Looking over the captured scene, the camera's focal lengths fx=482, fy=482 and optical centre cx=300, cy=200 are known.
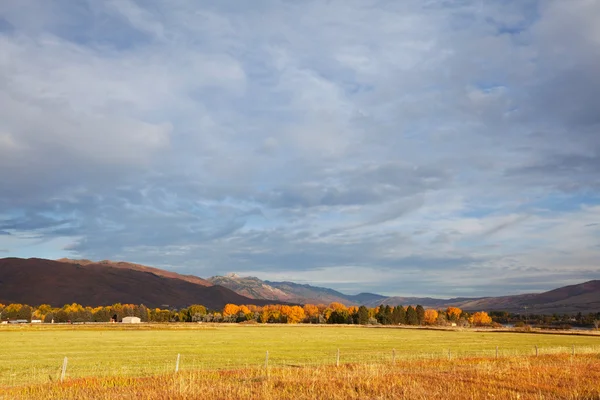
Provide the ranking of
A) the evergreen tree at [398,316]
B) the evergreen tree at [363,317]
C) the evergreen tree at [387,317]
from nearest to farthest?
1. the evergreen tree at [363,317]
2. the evergreen tree at [387,317]
3. the evergreen tree at [398,316]

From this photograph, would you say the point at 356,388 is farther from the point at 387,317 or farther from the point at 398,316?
the point at 398,316

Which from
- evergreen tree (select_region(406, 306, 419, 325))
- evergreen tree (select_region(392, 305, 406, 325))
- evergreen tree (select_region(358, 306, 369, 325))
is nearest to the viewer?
evergreen tree (select_region(358, 306, 369, 325))

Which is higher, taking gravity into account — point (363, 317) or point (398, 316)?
point (398, 316)

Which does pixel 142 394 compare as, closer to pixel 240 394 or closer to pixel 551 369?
pixel 240 394

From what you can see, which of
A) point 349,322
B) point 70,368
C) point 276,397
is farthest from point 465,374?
point 349,322

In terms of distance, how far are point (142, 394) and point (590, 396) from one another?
16.7 meters

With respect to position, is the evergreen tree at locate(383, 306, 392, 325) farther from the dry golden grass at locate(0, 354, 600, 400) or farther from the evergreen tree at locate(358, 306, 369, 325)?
the dry golden grass at locate(0, 354, 600, 400)

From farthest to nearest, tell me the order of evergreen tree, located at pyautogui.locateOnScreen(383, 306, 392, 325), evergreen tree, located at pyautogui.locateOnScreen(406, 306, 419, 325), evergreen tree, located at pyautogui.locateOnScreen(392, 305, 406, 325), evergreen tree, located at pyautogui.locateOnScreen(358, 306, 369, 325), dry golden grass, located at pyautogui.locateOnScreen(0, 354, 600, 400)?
evergreen tree, located at pyautogui.locateOnScreen(406, 306, 419, 325) < evergreen tree, located at pyautogui.locateOnScreen(392, 305, 406, 325) < evergreen tree, located at pyautogui.locateOnScreen(383, 306, 392, 325) < evergreen tree, located at pyautogui.locateOnScreen(358, 306, 369, 325) < dry golden grass, located at pyautogui.locateOnScreen(0, 354, 600, 400)

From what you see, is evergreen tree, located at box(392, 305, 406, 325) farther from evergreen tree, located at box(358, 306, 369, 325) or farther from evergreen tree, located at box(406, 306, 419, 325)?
evergreen tree, located at box(358, 306, 369, 325)

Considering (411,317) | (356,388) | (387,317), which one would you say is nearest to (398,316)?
(387,317)

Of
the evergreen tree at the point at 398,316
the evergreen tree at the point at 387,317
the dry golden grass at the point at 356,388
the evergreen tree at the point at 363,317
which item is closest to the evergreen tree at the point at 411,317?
the evergreen tree at the point at 398,316

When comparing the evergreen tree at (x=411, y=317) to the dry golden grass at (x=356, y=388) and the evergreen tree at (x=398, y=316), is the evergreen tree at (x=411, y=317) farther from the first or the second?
the dry golden grass at (x=356, y=388)

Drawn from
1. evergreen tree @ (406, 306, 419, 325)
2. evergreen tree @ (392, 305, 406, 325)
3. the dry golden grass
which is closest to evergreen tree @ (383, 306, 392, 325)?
evergreen tree @ (392, 305, 406, 325)

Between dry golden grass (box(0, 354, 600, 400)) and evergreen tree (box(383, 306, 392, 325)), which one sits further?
evergreen tree (box(383, 306, 392, 325))
